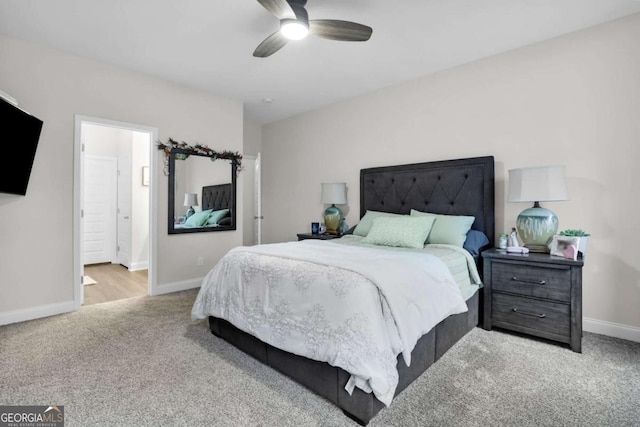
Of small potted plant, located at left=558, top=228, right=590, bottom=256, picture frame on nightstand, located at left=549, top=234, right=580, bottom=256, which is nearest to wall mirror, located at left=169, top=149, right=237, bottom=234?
picture frame on nightstand, located at left=549, top=234, right=580, bottom=256

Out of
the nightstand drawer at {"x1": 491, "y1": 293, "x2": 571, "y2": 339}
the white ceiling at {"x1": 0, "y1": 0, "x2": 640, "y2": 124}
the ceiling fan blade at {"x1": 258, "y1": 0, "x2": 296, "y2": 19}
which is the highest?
the white ceiling at {"x1": 0, "y1": 0, "x2": 640, "y2": 124}

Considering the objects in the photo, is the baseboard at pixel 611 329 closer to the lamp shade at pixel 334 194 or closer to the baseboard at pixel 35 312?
the lamp shade at pixel 334 194

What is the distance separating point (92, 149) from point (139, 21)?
4.18 m

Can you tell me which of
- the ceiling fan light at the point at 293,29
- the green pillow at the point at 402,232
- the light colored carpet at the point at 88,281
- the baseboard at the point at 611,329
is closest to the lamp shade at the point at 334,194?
the green pillow at the point at 402,232

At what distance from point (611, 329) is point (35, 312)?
5.21 m

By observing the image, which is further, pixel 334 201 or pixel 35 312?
pixel 334 201

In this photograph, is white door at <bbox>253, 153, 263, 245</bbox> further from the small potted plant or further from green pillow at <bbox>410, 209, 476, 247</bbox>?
the small potted plant

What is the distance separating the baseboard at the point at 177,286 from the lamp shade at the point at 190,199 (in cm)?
103

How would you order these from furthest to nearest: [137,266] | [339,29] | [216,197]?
1. [137,266]
2. [216,197]
3. [339,29]

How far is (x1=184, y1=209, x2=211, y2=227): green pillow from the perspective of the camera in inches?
165

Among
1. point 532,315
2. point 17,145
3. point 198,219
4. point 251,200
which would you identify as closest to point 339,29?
point 532,315

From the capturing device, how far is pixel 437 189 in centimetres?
349

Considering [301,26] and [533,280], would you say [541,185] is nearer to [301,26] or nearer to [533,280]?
[533,280]

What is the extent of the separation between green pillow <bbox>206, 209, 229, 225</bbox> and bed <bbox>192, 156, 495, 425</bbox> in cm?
197
